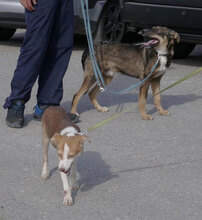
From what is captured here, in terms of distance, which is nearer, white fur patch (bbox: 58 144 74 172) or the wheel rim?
white fur patch (bbox: 58 144 74 172)

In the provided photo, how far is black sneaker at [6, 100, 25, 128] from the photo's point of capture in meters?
5.98

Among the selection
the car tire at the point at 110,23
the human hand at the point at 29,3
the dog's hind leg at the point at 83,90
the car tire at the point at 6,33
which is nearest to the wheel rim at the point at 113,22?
the car tire at the point at 110,23

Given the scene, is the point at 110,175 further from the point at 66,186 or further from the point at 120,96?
the point at 120,96

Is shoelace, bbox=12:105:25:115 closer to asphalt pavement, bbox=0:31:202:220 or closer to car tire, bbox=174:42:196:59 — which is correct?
asphalt pavement, bbox=0:31:202:220

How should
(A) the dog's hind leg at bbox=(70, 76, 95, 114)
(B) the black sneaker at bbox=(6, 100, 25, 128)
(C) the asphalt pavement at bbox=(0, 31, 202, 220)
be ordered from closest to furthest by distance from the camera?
1. (C) the asphalt pavement at bbox=(0, 31, 202, 220)
2. (B) the black sneaker at bbox=(6, 100, 25, 128)
3. (A) the dog's hind leg at bbox=(70, 76, 95, 114)

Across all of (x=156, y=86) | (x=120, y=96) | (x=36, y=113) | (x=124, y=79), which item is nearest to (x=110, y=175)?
(x=36, y=113)

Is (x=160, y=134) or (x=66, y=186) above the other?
(x=66, y=186)

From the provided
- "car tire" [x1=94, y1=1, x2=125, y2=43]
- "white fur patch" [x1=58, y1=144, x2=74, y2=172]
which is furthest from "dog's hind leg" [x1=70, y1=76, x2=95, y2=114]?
"car tire" [x1=94, y1=1, x2=125, y2=43]

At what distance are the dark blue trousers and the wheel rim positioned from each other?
327cm

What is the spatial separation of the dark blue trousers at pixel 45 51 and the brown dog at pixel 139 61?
0.45 m

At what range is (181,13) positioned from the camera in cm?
803

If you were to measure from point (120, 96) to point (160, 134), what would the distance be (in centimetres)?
156

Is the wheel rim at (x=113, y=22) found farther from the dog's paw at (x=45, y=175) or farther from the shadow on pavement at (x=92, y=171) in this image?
the dog's paw at (x=45, y=175)

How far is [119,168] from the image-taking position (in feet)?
16.2
